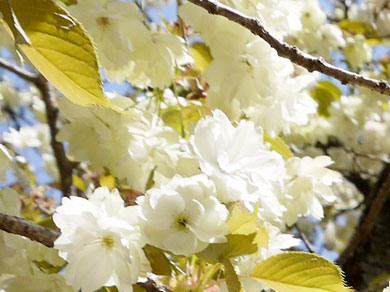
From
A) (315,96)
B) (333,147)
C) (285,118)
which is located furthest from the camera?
(333,147)

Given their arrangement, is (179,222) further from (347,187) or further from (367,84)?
(347,187)

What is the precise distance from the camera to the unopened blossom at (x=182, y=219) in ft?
2.92

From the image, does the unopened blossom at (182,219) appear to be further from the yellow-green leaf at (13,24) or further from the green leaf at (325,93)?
the green leaf at (325,93)

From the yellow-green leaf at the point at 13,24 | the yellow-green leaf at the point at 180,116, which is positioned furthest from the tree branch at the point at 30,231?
the yellow-green leaf at the point at 180,116

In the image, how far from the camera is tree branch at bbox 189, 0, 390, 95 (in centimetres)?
84

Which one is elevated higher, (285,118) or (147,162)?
(285,118)

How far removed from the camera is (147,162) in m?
1.23

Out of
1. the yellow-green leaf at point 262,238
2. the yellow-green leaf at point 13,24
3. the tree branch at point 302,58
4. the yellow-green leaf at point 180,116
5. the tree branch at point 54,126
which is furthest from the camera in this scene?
the tree branch at point 54,126

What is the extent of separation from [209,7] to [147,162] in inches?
16.2

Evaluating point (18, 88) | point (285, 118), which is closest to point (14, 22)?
point (285, 118)

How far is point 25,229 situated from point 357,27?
2.26 metres

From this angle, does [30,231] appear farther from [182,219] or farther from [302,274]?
[302,274]

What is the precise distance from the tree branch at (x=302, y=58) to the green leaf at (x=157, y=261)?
12.5 inches

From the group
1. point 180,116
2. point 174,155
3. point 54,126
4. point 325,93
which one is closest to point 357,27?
point 325,93
